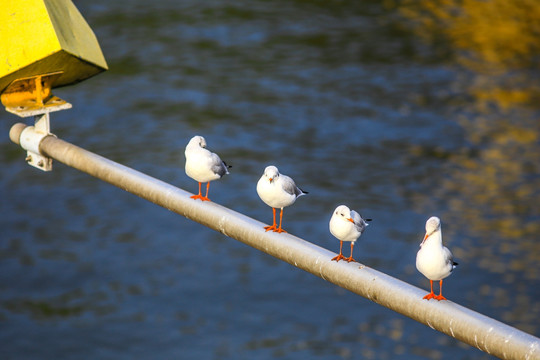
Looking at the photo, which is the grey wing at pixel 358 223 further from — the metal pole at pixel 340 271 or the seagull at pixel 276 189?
the metal pole at pixel 340 271

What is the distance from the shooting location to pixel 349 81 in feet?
119

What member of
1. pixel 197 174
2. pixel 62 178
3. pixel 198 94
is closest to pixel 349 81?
pixel 198 94

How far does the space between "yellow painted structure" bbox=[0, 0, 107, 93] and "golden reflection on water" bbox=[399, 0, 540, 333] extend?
18.6 m

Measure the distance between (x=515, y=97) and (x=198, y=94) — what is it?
1247cm

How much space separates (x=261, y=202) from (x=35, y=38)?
70.3ft

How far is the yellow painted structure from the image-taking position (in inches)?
239

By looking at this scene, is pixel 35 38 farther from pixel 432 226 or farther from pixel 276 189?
pixel 432 226

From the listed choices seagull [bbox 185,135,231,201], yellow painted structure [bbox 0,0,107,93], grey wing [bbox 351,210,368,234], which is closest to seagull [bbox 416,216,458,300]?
grey wing [bbox 351,210,368,234]

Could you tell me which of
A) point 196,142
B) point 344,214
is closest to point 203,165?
point 196,142

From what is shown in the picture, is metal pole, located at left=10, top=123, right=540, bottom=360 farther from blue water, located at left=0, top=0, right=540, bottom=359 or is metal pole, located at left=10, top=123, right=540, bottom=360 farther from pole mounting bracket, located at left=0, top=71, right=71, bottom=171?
blue water, located at left=0, top=0, right=540, bottom=359

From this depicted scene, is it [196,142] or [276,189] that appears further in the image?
[196,142]

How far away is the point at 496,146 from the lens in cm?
3141

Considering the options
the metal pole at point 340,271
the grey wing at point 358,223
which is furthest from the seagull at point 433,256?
the grey wing at point 358,223

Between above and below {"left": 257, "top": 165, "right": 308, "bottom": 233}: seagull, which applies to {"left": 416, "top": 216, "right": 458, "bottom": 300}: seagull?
above
